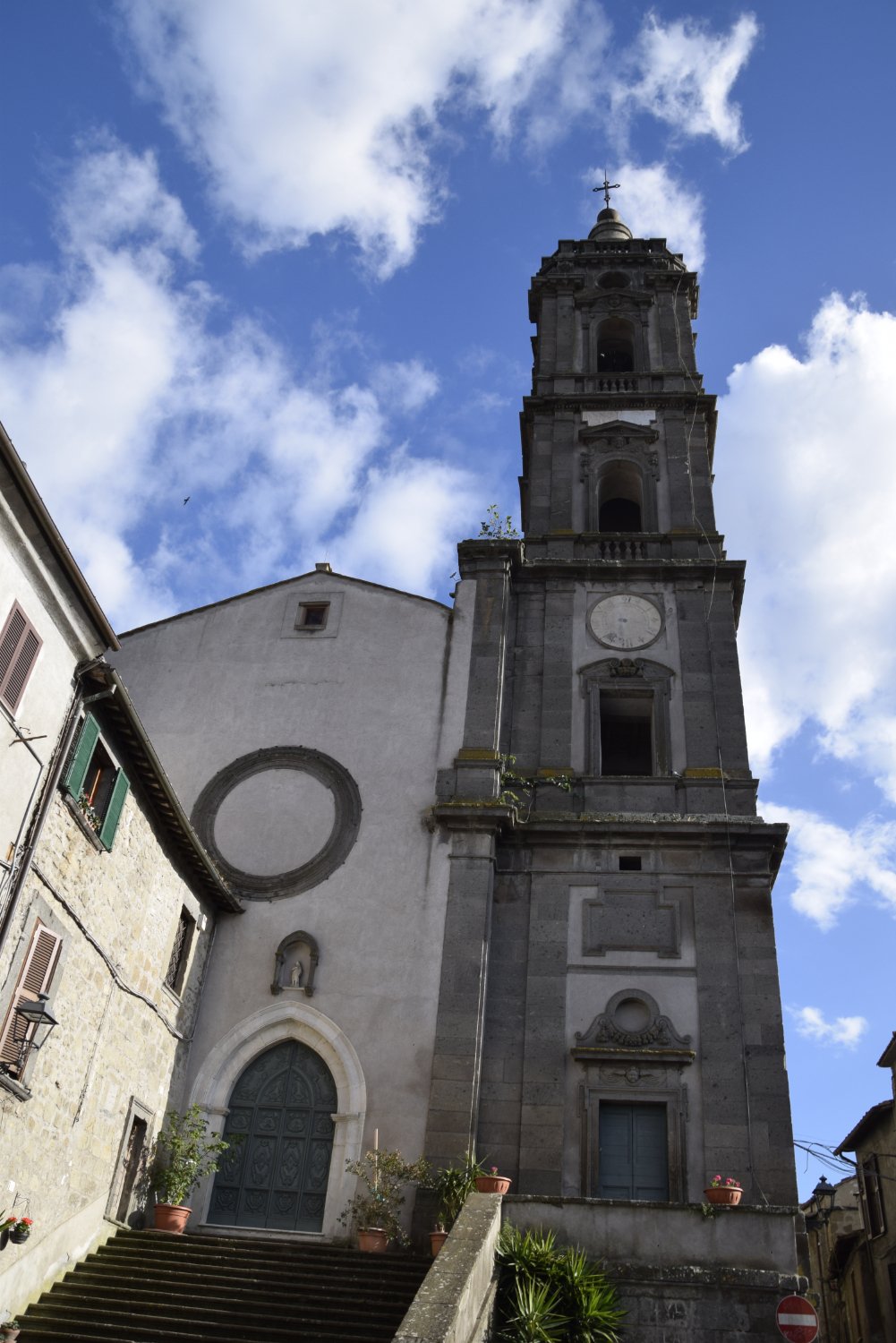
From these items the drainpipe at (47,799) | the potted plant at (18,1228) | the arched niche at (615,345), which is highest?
the arched niche at (615,345)

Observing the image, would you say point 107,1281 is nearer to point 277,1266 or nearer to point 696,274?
point 277,1266

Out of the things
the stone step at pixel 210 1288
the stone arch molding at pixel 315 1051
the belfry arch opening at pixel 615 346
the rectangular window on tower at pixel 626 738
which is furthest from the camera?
the belfry arch opening at pixel 615 346

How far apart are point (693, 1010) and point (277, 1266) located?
6732mm

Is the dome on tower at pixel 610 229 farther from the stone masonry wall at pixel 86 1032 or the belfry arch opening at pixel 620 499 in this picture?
the stone masonry wall at pixel 86 1032

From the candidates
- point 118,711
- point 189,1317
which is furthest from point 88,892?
point 189,1317

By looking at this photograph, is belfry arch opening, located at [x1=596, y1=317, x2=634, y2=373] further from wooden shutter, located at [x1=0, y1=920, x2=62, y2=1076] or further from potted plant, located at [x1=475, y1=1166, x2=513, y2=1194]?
wooden shutter, located at [x1=0, y1=920, x2=62, y2=1076]

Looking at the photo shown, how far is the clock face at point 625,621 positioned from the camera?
21312 millimetres

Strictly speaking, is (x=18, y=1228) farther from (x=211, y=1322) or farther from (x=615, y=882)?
(x=615, y=882)

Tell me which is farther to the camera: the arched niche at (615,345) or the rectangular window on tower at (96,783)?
the arched niche at (615,345)

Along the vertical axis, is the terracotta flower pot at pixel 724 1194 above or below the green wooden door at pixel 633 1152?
below

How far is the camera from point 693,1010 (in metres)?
16.6

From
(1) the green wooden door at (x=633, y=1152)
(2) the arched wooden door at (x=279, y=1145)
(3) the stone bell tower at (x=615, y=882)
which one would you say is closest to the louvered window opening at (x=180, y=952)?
(2) the arched wooden door at (x=279, y=1145)

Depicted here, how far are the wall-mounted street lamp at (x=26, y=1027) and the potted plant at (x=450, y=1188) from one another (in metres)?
5.54

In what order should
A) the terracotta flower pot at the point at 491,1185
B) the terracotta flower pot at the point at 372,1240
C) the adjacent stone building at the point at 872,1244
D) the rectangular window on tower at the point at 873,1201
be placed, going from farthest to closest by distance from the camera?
the rectangular window on tower at the point at 873,1201 → the adjacent stone building at the point at 872,1244 → the terracotta flower pot at the point at 372,1240 → the terracotta flower pot at the point at 491,1185
